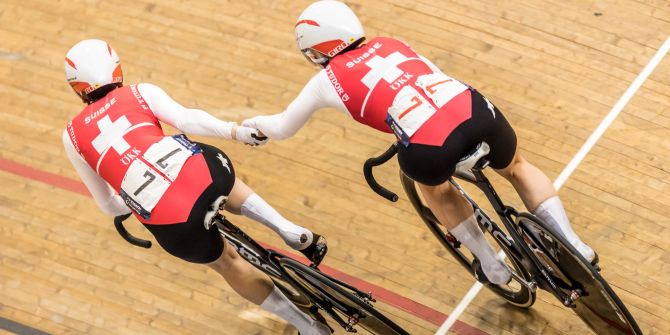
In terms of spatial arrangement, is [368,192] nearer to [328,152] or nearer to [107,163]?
[328,152]

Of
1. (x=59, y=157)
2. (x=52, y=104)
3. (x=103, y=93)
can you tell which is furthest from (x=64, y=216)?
(x=103, y=93)

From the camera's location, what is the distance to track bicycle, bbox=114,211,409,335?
4691 mm

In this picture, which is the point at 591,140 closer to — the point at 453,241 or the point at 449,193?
the point at 453,241

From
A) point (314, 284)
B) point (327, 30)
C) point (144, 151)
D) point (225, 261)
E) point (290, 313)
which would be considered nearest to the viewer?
point (144, 151)

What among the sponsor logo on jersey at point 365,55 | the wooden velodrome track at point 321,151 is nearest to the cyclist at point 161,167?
the sponsor logo on jersey at point 365,55

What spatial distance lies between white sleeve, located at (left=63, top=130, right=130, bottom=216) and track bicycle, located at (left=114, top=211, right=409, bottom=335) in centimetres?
20

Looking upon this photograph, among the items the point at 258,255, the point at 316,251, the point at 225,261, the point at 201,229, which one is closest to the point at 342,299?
the point at 316,251

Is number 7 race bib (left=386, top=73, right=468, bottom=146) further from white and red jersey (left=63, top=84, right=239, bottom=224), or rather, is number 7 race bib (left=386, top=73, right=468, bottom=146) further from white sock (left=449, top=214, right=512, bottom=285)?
white and red jersey (left=63, top=84, right=239, bottom=224)

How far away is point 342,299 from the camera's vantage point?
4.80 meters

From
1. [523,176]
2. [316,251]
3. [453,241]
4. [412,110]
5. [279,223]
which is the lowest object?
[453,241]

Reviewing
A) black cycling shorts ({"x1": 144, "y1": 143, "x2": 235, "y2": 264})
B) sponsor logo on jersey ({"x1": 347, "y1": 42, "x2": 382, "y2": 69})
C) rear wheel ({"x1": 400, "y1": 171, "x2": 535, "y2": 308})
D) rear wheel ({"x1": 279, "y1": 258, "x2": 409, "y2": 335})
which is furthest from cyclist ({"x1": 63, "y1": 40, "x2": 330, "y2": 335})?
rear wheel ({"x1": 400, "y1": 171, "x2": 535, "y2": 308})

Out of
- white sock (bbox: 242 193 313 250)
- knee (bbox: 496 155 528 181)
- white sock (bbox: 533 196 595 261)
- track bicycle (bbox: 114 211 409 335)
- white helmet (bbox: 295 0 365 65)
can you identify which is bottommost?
track bicycle (bbox: 114 211 409 335)

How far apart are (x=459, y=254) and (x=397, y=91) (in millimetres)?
1421

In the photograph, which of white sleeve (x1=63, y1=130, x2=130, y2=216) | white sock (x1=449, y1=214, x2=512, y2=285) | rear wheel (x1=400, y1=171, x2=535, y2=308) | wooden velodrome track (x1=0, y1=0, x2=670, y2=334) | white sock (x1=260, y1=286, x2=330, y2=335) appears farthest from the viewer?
wooden velodrome track (x1=0, y1=0, x2=670, y2=334)
